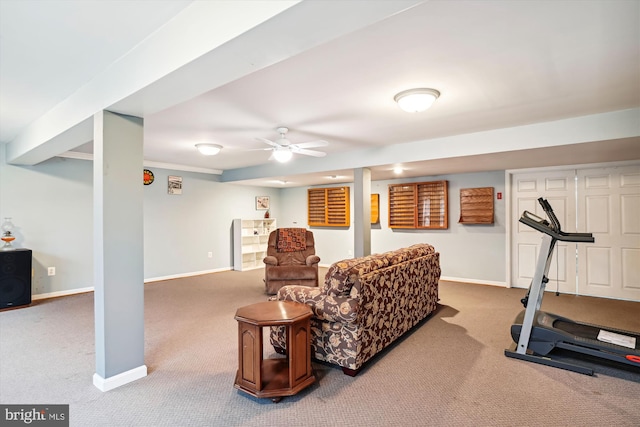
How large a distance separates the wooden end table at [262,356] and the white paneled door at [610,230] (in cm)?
491

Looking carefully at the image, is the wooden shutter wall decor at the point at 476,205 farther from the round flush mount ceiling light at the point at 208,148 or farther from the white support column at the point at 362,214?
the round flush mount ceiling light at the point at 208,148

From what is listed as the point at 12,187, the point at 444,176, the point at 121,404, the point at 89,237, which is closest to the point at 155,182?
the point at 89,237

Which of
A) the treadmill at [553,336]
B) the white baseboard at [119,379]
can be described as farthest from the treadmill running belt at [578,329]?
the white baseboard at [119,379]

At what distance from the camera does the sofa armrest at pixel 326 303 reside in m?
2.44

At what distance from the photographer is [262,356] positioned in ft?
7.11

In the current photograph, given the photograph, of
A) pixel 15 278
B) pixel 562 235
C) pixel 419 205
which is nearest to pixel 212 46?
pixel 562 235

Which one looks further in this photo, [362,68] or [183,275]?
[183,275]

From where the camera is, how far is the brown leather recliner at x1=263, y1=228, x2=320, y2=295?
5016mm

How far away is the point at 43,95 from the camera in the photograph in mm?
2836

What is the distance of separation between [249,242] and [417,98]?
5.62 meters

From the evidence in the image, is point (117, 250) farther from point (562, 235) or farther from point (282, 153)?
point (562, 235)

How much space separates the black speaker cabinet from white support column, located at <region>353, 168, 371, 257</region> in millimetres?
4617

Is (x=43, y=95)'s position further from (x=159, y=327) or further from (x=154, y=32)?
(x=159, y=327)

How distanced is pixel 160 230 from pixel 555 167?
272 inches
